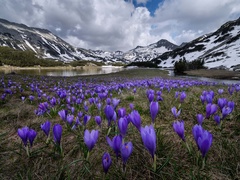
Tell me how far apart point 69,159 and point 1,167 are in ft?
2.62

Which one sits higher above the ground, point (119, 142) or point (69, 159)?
point (119, 142)

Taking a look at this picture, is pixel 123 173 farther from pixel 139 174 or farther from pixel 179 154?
pixel 179 154

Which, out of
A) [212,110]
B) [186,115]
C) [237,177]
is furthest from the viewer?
[186,115]

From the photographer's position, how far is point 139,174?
1611mm

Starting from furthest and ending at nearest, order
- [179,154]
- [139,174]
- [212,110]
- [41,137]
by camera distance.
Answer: [41,137] < [212,110] < [179,154] < [139,174]

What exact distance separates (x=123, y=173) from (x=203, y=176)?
2.61ft

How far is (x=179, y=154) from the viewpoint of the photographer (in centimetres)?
193

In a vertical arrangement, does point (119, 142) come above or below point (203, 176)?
above

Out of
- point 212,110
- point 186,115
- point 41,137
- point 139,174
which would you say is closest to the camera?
point 139,174

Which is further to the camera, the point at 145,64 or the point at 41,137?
the point at 145,64

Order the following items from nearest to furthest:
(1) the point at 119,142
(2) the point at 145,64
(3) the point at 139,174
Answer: (1) the point at 119,142 → (3) the point at 139,174 → (2) the point at 145,64

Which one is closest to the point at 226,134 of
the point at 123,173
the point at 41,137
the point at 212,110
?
the point at 212,110

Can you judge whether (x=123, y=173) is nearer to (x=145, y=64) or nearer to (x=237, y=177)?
(x=237, y=177)

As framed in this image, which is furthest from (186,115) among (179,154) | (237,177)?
(237,177)
